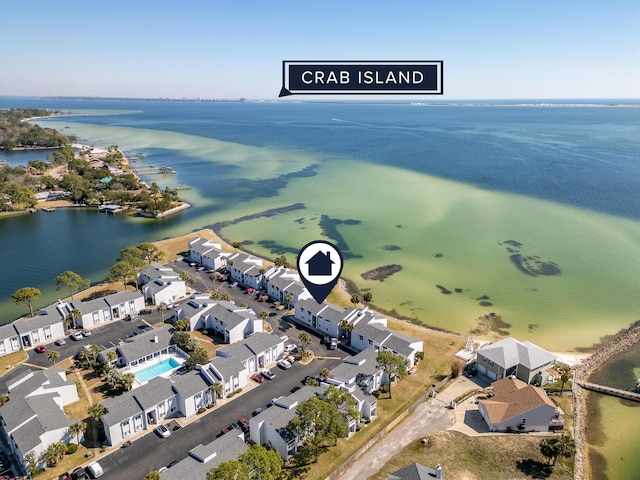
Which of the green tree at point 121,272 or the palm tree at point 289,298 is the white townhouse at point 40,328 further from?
the palm tree at point 289,298

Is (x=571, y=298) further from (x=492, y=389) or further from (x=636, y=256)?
(x=492, y=389)

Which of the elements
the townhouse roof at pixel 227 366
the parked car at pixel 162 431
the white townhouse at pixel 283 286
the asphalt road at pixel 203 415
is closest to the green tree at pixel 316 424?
the asphalt road at pixel 203 415

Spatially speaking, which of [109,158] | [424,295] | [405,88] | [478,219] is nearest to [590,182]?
[478,219]

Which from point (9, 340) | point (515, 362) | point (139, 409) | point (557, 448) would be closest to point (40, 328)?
point (9, 340)

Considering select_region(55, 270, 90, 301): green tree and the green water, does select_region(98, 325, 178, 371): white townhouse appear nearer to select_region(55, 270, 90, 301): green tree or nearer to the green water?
select_region(55, 270, 90, 301): green tree

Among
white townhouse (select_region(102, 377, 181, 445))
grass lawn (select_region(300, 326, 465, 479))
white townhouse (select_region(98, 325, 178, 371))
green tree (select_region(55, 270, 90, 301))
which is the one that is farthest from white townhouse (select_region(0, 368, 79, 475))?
grass lawn (select_region(300, 326, 465, 479))

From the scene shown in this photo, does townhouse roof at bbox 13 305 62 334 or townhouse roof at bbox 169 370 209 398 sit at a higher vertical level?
townhouse roof at bbox 13 305 62 334
